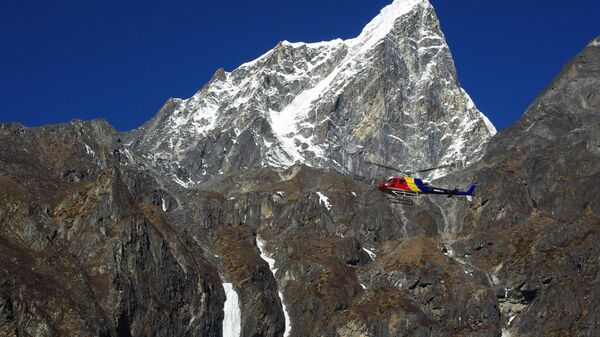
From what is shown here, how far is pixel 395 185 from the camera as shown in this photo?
199 meters
